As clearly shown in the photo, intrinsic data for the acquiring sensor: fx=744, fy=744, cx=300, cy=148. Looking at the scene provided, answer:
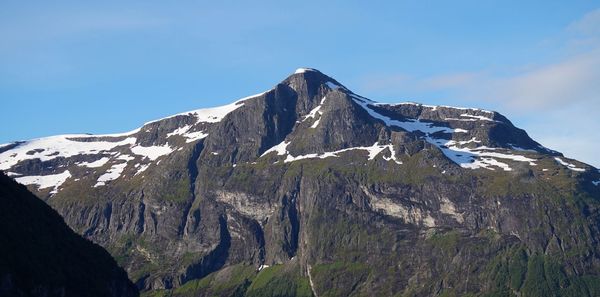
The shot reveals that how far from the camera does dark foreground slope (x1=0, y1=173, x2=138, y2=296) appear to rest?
139m

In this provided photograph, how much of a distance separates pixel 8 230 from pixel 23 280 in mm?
15901

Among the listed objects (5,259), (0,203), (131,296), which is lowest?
(131,296)

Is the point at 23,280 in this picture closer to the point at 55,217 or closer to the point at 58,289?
the point at 58,289

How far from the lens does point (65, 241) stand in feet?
554

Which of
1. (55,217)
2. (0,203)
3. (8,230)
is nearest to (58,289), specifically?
(8,230)

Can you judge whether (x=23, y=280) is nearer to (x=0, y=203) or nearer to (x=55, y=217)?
(x=0, y=203)

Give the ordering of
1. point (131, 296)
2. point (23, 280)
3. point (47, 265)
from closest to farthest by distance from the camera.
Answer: point (23, 280), point (47, 265), point (131, 296)

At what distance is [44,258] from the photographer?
151000 mm

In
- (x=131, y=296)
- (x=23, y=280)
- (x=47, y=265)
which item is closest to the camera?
(x=23, y=280)

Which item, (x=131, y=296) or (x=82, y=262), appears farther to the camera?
(x=131, y=296)

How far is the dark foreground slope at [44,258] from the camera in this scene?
139 metres

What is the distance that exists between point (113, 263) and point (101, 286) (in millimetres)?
21114

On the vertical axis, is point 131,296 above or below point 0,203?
below

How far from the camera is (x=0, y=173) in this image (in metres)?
178
